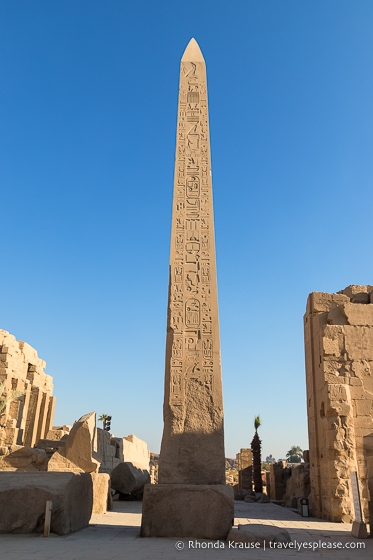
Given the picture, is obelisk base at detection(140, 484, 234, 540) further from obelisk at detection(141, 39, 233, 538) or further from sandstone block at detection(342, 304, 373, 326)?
sandstone block at detection(342, 304, 373, 326)

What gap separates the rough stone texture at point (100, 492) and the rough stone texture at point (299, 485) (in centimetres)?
443

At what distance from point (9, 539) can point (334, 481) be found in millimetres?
5499

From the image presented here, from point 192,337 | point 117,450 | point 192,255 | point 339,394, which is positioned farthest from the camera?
point 117,450

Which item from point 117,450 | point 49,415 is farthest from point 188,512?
point 49,415

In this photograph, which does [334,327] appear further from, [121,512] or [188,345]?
[121,512]

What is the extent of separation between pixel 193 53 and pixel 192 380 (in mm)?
5188

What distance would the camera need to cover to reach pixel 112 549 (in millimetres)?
4242

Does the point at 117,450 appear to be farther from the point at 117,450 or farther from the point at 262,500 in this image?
the point at 262,500

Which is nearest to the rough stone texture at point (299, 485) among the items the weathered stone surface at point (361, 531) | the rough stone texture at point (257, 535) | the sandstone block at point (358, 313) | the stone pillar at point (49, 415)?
the sandstone block at point (358, 313)

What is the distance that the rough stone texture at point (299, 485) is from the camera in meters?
10.4

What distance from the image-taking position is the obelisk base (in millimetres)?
5062

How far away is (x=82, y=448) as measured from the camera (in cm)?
898

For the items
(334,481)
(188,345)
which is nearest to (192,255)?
(188,345)

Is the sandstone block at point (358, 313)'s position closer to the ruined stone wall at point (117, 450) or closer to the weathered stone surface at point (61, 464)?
the weathered stone surface at point (61, 464)
